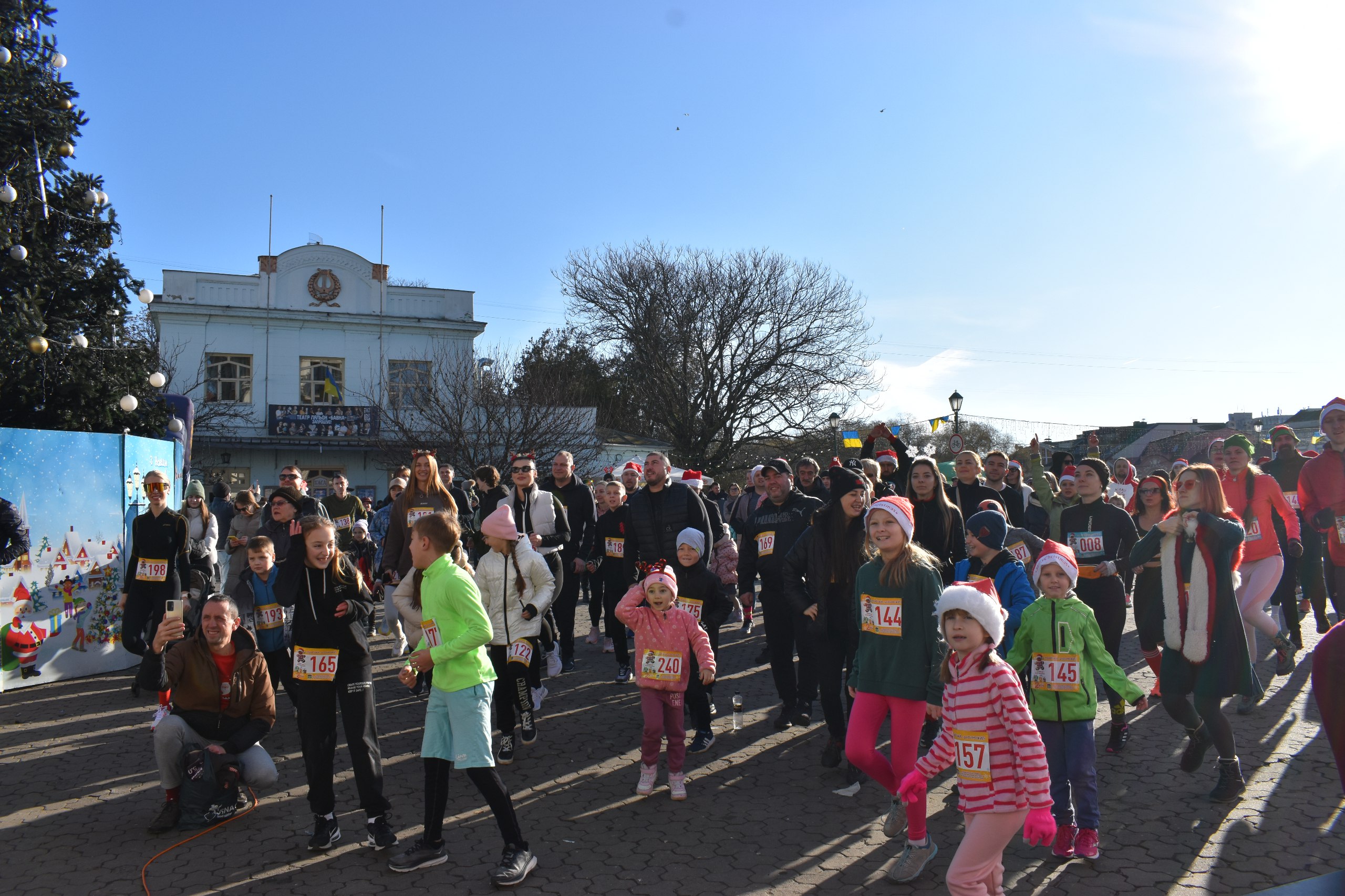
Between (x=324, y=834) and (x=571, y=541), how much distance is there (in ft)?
13.7

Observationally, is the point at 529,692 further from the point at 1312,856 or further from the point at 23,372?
the point at 23,372

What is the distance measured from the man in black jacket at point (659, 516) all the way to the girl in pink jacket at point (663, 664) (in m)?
1.51

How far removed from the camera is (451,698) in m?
4.35

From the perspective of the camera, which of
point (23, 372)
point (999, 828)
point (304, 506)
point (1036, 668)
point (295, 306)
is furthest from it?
point (295, 306)

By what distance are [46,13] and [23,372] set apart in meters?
4.15

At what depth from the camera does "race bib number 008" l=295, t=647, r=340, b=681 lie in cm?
468

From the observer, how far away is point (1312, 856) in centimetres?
423

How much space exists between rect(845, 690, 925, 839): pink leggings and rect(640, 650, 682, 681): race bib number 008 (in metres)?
1.30

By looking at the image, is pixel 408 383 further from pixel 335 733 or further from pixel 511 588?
pixel 335 733

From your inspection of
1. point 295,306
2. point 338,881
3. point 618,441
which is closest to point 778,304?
point 618,441

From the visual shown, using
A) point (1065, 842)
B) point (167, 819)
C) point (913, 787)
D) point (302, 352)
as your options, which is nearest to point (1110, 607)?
point (1065, 842)

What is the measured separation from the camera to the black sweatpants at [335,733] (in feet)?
15.0

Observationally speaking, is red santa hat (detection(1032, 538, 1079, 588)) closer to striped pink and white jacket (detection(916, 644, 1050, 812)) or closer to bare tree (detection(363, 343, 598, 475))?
striped pink and white jacket (detection(916, 644, 1050, 812))

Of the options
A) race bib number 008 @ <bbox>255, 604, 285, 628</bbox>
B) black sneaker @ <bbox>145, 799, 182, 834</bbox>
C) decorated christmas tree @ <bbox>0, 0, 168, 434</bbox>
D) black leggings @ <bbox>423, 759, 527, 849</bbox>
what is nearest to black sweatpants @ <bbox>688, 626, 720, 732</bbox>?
black leggings @ <bbox>423, 759, 527, 849</bbox>
